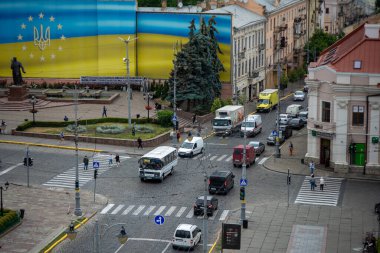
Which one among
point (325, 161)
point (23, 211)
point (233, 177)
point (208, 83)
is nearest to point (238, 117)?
point (208, 83)

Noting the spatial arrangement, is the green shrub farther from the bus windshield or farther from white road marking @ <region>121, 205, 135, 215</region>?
white road marking @ <region>121, 205, 135, 215</region>

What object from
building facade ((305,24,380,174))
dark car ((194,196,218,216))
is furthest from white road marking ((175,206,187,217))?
building facade ((305,24,380,174))

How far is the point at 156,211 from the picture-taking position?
237 feet

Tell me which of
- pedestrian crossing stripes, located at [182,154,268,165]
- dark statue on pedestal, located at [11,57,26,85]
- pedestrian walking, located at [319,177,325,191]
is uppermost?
dark statue on pedestal, located at [11,57,26,85]

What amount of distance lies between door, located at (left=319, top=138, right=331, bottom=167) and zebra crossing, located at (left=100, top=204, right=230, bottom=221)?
17.5 metres

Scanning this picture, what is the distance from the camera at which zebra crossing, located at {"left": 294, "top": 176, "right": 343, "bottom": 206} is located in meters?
75.2

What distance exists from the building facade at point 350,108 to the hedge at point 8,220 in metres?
31.3

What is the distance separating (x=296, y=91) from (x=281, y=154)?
41733 mm

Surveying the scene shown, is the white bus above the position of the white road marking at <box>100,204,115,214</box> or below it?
above

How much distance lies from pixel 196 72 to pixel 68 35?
21.7m

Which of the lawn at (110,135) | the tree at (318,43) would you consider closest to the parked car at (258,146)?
the lawn at (110,135)

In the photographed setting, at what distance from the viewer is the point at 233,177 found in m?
79.1

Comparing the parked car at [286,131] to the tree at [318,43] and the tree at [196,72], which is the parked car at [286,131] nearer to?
the tree at [196,72]

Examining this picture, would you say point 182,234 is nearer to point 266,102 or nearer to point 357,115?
point 357,115
